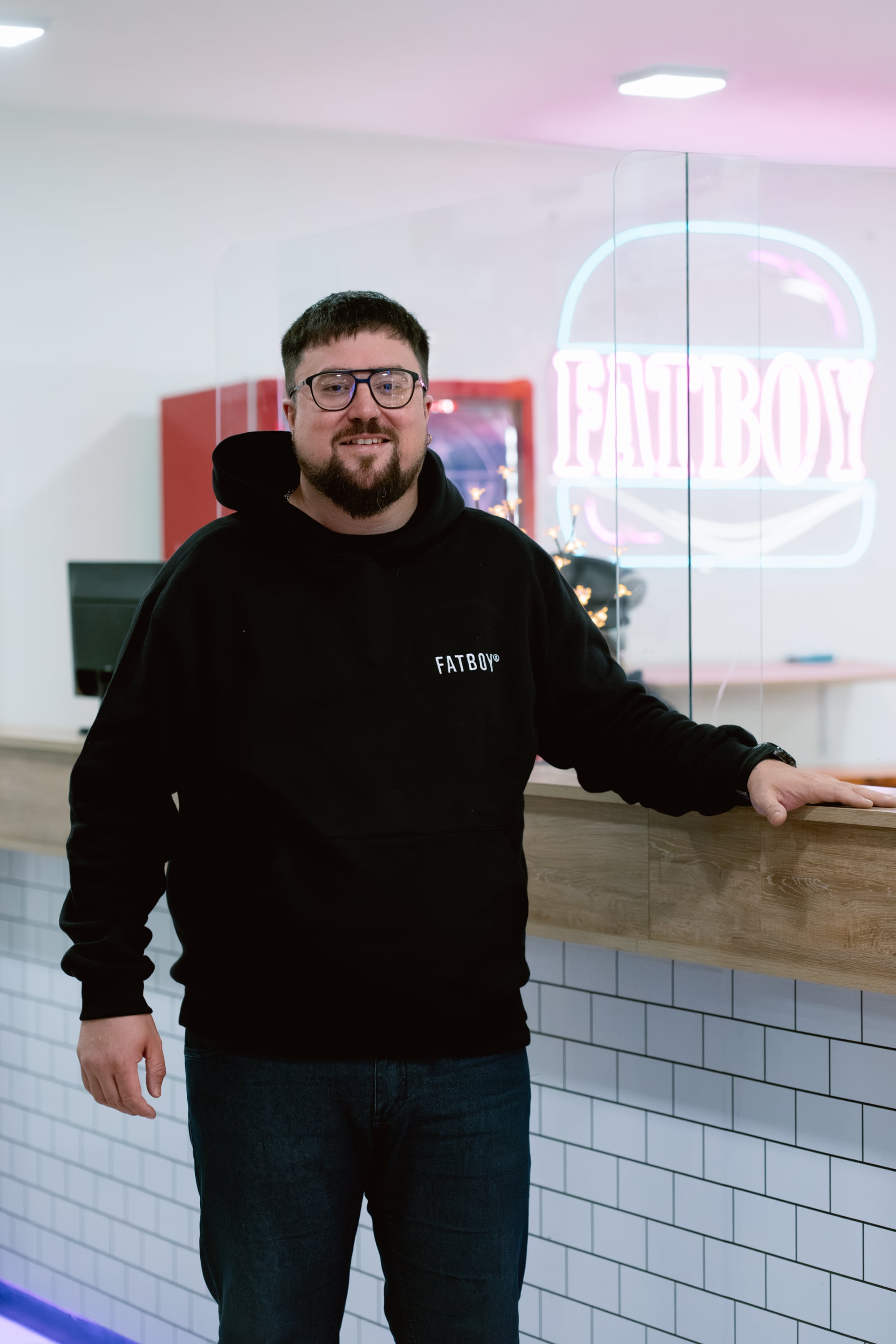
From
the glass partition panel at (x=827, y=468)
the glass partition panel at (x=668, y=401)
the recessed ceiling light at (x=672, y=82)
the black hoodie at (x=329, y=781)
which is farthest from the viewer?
the glass partition panel at (x=827, y=468)

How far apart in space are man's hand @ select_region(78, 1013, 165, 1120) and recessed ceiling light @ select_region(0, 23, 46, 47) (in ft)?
11.7

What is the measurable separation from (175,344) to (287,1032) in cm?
434

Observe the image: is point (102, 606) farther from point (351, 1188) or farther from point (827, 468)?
point (827, 468)

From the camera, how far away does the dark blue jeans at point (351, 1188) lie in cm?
147

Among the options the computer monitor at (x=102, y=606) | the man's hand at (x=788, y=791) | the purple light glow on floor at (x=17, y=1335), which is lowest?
the purple light glow on floor at (x=17, y=1335)

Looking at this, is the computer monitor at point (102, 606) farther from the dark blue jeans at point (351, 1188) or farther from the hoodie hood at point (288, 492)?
the dark blue jeans at point (351, 1188)

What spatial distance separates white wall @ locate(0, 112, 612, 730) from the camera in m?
4.90

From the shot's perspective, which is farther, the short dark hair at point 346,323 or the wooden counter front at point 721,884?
the wooden counter front at point 721,884

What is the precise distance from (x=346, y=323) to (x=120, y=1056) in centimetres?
89

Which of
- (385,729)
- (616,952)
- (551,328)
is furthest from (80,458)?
(385,729)

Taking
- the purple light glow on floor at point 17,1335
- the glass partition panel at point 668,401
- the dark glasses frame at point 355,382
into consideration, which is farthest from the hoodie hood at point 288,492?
the purple light glow on floor at point 17,1335

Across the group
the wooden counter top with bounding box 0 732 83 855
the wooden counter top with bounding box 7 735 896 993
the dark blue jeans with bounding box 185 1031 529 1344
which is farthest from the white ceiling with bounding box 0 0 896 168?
the dark blue jeans with bounding box 185 1031 529 1344

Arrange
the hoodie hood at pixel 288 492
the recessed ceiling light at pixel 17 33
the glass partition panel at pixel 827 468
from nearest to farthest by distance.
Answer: the hoodie hood at pixel 288 492, the recessed ceiling light at pixel 17 33, the glass partition panel at pixel 827 468

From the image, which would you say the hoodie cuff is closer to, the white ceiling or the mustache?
the mustache
